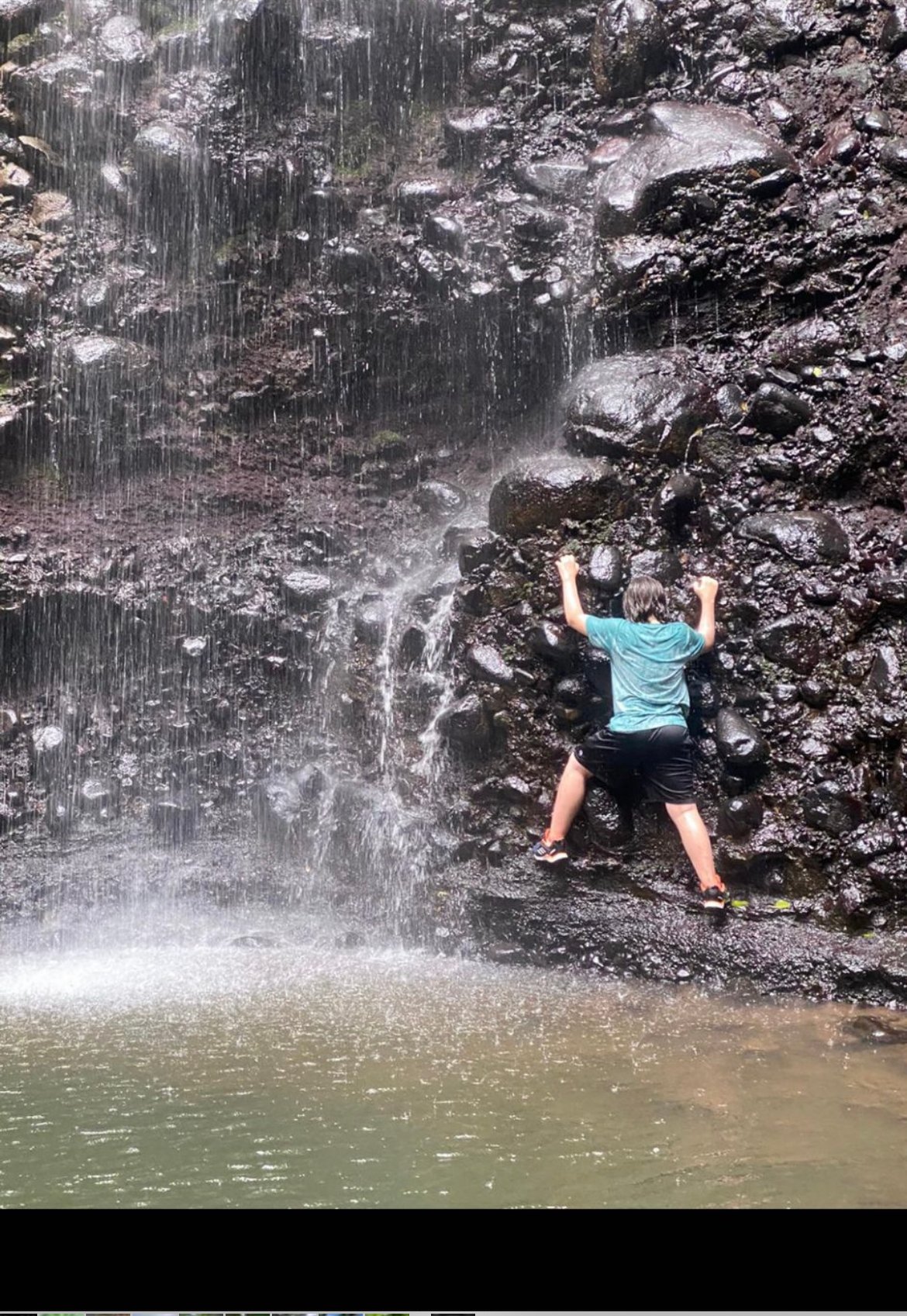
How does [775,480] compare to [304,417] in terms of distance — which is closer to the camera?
[775,480]

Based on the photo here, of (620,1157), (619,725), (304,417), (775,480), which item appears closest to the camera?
(620,1157)

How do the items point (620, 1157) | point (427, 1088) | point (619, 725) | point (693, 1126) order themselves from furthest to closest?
point (619, 725) → point (427, 1088) → point (693, 1126) → point (620, 1157)

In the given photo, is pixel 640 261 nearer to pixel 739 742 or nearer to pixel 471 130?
pixel 471 130

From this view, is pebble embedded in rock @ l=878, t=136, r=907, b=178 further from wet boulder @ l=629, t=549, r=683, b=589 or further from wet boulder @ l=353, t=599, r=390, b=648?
wet boulder @ l=353, t=599, r=390, b=648

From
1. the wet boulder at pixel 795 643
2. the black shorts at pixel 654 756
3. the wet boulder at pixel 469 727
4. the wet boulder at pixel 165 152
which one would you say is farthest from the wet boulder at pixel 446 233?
the black shorts at pixel 654 756

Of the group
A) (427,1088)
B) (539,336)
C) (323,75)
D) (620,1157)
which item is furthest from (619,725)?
(323,75)

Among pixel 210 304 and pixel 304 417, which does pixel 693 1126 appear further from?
pixel 210 304

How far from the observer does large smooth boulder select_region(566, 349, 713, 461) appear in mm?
6375

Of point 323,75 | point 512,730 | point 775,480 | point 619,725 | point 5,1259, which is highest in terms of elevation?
point 323,75

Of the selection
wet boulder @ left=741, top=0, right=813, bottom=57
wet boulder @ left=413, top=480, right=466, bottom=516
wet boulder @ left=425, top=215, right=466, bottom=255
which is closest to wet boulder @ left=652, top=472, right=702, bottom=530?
wet boulder @ left=413, top=480, right=466, bottom=516

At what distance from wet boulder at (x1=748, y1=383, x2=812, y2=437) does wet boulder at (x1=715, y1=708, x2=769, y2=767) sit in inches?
72.4

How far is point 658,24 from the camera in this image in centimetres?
806

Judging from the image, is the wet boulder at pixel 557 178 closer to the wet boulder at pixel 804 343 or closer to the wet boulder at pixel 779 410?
the wet boulder at pixel 804 343

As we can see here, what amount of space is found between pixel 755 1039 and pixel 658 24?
7482 mm
